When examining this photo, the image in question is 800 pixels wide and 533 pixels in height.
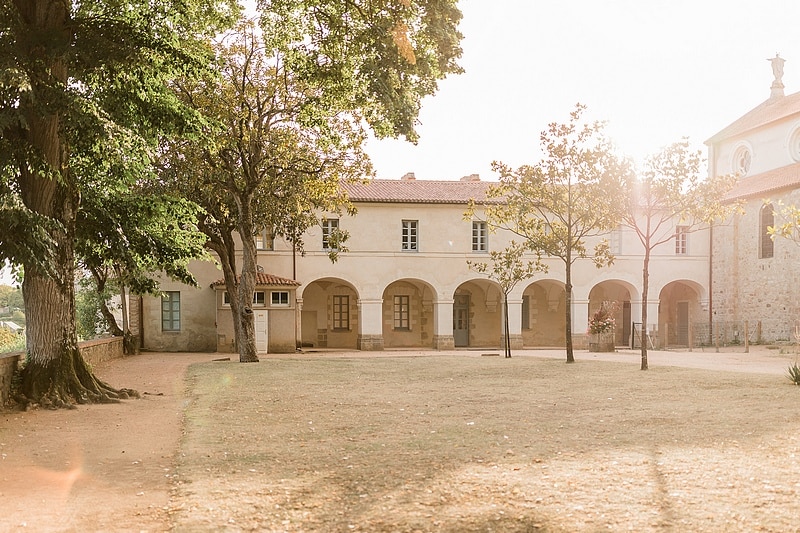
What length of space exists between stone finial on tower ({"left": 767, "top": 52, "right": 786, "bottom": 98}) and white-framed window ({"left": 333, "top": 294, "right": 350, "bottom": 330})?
73.1 feet

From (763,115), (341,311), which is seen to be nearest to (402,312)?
(341,311)

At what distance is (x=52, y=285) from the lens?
1305 centimetres

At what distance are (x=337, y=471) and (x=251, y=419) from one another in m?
3.86

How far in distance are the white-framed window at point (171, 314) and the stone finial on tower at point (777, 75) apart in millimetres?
28678

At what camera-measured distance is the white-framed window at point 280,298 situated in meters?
31.6

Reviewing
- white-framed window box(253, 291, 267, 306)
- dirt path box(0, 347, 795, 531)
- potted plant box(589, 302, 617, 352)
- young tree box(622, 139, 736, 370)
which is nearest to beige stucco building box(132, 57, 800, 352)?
white-framed window box(253, 291, 267, 306)

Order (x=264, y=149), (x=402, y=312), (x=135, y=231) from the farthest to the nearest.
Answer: (x=402, y=312) → (x=264, y=149) → (x=135, y=231)

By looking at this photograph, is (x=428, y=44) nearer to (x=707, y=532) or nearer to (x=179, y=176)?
(x=707, y=532)

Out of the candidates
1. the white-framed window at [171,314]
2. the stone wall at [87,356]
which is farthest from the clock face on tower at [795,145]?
the stone wall at [87,356]

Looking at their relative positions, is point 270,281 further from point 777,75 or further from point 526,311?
point 777,75

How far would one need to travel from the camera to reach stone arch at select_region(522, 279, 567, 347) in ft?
123

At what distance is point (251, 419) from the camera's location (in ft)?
36.1

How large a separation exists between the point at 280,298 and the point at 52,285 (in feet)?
61.4

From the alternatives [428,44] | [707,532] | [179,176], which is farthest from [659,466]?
[179,176]
